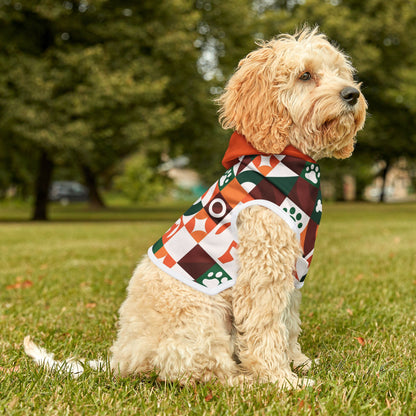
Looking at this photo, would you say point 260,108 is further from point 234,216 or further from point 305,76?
point 234,216

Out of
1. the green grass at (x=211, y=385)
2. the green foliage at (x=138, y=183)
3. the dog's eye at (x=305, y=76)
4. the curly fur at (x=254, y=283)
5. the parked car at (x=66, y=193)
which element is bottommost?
the parked car at (x=66, y=193)

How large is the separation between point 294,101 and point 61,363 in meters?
2.29

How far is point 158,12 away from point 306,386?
18452mm

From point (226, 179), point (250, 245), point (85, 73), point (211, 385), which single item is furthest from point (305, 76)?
point (85, 73)

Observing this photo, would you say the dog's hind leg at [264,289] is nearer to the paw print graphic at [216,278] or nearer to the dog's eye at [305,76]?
the paw print graphic at [216,278]

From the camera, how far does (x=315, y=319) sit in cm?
457

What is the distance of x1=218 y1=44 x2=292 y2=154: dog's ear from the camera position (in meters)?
2.95

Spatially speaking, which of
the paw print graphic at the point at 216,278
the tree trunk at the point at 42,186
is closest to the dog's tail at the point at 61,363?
the paw print graphic at the point at 216,278

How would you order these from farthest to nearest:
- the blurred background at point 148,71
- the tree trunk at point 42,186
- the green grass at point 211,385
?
the tree trunk at point 42,186 < the blurred background at point 148,71 < the green grass at point 211,385

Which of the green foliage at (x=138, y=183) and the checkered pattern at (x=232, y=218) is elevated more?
the checkered pattern at (x=232, y=218)

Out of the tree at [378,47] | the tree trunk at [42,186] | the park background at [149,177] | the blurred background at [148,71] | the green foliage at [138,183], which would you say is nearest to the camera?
the park background at [149,177]

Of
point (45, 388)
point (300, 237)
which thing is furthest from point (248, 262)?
point (45, 388)

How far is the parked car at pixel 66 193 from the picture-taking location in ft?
153

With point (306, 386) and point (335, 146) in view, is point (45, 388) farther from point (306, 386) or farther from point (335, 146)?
point (335, 146)
